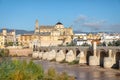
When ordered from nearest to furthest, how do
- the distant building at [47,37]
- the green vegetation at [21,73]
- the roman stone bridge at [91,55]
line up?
the green vegetation at [21,73] → the roman stone bridge at [91,55] → the distant building at [47,37]

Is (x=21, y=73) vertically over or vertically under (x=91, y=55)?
under

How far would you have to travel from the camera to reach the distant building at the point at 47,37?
340ft

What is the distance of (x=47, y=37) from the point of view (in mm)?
106812

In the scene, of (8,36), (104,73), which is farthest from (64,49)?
(8,36)

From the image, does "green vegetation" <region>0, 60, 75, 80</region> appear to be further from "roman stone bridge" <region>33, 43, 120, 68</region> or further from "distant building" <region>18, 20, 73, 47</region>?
"distant building" <region>18, 20, 73, 47</region>

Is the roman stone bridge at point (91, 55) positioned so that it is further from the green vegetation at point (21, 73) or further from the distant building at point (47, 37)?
the distant building at point (47, 37)

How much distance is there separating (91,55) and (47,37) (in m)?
51.4

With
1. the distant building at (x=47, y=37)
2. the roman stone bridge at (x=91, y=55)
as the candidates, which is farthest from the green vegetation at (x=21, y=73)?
the distant building at (x=47, y=37)

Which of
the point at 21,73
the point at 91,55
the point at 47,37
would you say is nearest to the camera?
the point at 21,73

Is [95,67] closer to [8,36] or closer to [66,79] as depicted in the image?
[66,79]

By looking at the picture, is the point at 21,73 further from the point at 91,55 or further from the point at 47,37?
the point at 47,37

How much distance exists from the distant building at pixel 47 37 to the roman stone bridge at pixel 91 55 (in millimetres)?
30310

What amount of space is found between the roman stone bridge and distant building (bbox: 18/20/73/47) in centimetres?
3031

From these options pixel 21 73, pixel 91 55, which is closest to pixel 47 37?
pixel 91 55
